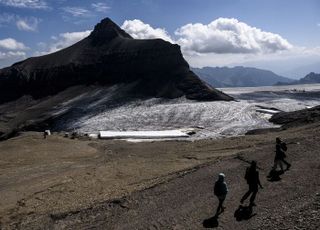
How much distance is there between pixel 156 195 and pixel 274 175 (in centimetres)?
711

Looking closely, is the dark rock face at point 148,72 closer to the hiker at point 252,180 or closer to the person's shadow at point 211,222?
the hiker at point 252,180

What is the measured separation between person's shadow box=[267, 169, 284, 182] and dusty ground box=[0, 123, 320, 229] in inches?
14.5

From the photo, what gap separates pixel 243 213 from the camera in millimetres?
20844

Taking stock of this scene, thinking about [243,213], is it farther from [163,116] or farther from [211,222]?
[163,116]

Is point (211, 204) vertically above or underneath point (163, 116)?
above

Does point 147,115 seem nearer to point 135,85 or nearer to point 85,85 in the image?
point 135,85

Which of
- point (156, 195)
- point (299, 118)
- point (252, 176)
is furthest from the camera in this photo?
point (299, 118)

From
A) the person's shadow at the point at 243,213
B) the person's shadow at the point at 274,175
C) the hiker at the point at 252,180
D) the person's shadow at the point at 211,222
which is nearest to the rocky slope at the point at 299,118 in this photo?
the person's shadow at the point at 274,175

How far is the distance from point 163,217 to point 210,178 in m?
6.07

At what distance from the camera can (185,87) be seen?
521ft

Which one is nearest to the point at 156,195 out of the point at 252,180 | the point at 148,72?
the point at 252,180

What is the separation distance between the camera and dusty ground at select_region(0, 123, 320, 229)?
2089 centimetres

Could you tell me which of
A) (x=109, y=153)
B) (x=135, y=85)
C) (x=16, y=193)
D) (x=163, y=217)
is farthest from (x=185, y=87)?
(x=163, y=217)

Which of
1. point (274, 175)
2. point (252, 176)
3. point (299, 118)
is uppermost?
point (252, 176)
